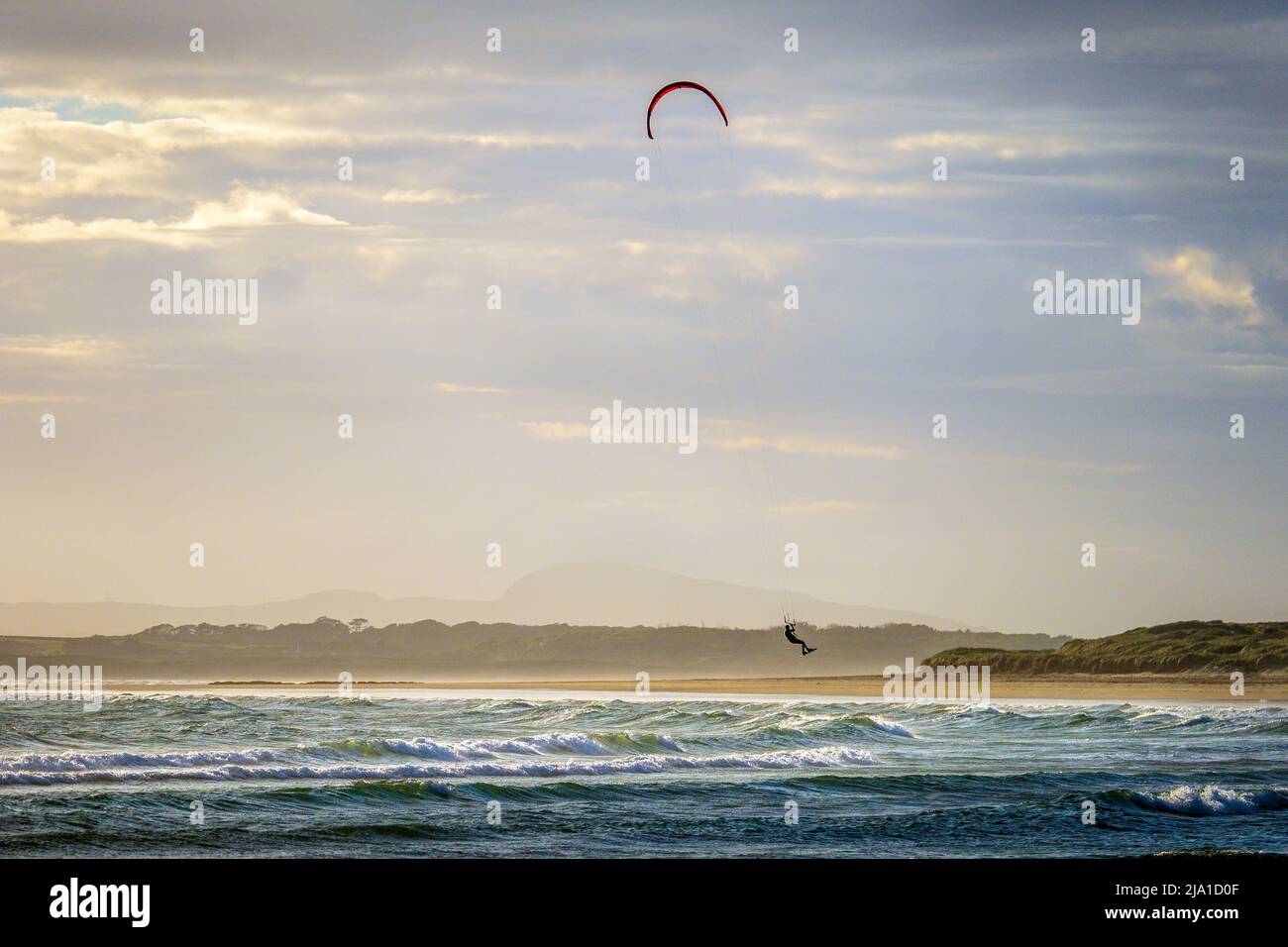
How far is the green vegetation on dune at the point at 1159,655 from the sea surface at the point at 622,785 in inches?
1049

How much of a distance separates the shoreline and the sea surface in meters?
17.3

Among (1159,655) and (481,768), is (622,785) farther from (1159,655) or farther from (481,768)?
(1159,655)

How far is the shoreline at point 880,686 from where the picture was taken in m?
57.6

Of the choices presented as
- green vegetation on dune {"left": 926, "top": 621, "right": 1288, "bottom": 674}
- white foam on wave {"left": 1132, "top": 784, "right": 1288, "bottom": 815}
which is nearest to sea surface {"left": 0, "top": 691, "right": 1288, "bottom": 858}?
white foam on wave {"left": 1132, "top": 784, "right": 1288, "bottom": 815}

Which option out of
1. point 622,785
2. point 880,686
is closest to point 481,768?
point 622,785

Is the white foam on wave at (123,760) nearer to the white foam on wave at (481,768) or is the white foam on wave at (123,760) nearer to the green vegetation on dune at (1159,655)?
the white foam on wave at (481,768)

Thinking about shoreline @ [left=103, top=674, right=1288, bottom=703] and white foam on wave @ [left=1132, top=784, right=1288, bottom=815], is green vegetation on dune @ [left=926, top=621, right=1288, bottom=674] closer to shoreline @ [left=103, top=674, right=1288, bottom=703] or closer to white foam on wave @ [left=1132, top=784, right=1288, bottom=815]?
shoreline @ [left=103, top=674, right=1288, bottom=703]

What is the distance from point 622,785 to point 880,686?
44050mm

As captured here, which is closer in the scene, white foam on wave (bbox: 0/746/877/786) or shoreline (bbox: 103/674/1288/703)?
white foam on wave (bbox: 0/746/877/786)

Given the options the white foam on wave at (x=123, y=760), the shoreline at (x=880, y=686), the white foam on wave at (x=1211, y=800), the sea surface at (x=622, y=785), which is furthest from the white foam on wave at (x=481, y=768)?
the shoreline at (x=880, y=686)

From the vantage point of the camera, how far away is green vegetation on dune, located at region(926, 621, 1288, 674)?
217 feet

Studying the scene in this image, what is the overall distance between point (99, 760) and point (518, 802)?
9.40 meters
